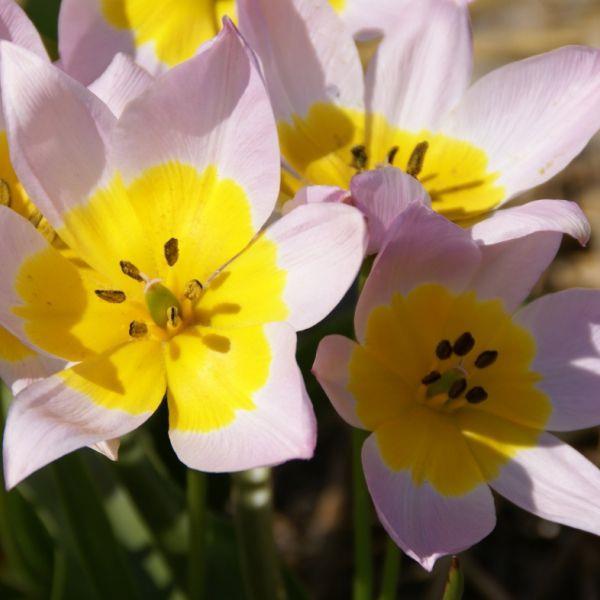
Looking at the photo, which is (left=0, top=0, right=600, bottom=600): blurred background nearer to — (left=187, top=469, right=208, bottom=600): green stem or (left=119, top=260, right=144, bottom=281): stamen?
(left=187, top=469, right=208, bottom=600): green stem

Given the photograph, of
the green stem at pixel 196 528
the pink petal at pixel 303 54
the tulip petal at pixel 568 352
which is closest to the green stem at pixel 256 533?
the green stem at pixel 196 528

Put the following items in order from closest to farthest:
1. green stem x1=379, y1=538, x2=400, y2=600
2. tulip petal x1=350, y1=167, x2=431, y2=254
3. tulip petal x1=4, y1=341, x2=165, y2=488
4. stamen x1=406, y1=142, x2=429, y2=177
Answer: tulip petal x1=4, y1=341, x2=165, y2=488, tulip petal x1=350, y1=167, x2=431, y2=254, green stem x1=379, y1=538, x2=400, y2=600, stamen x1=406, y1=142, x2=429, y2=177

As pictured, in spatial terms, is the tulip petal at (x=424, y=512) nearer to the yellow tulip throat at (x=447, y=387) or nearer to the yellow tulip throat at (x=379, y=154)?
the yellow tulip throat at (x=447, y=387)

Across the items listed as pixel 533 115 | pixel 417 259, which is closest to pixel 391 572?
pixel 417 259

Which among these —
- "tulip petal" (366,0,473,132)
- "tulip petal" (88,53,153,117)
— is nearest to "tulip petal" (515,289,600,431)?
"tulip petal" (366,0,473,132)

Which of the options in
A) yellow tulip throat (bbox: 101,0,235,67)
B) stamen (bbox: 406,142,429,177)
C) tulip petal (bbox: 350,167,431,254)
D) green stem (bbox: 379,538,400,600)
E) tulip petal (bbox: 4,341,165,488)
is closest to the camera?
tulip petal (bbox: 4,341,165,488)
